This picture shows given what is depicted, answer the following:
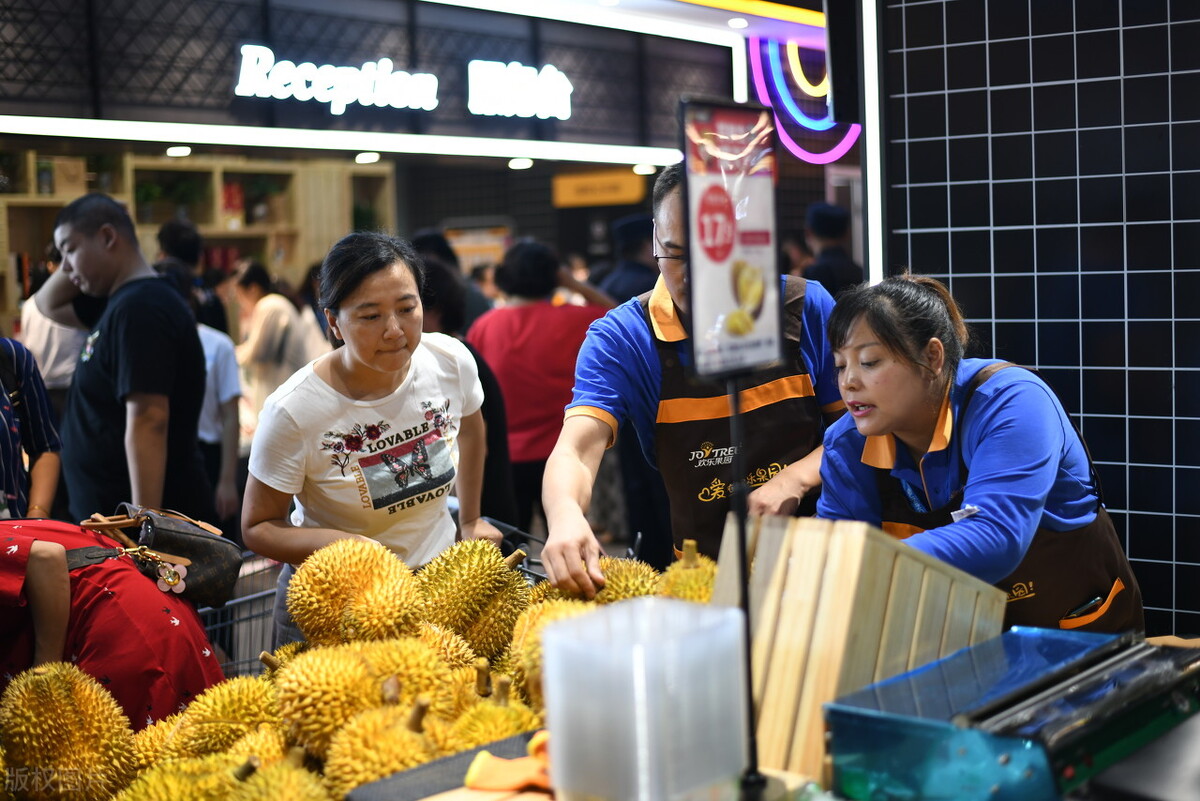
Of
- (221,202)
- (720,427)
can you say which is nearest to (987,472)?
(720,427)

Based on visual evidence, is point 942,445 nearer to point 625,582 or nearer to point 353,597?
point 625,582

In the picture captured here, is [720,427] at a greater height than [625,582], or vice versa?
[720,427]

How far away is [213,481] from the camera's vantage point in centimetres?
558

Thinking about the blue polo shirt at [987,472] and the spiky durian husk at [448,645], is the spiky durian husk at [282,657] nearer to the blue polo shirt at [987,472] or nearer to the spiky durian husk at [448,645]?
the spiky durian husk at [448,645]

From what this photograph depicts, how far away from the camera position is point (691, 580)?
1.56 m

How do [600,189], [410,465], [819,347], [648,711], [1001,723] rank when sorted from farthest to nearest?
[600,189]
[410,465]
[819,347]
[1001,723]
[648,711]

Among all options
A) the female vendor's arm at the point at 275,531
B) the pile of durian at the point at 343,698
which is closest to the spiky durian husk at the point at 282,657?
the pile of durian at the point at 343,698

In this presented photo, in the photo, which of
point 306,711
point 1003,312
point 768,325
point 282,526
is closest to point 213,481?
point 282,526

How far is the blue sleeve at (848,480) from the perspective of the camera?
2037 mm

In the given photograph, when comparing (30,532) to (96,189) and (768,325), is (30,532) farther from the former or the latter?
(96,189)

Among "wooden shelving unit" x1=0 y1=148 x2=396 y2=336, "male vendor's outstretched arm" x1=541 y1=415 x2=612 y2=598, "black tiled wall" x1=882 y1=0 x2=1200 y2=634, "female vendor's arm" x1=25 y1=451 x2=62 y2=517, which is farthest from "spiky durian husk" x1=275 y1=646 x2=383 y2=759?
"wooden shelving unit" x1=0 y1=148 x2=396 y2=336

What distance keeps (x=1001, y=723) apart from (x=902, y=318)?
892 mm

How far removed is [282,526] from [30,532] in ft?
1.59

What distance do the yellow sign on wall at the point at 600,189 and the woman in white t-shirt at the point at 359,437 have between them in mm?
8550
